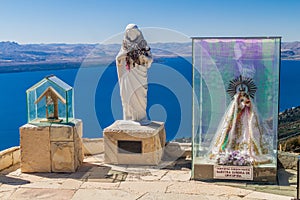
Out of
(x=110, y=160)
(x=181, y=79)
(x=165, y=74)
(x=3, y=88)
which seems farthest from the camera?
(x=3, y=88)

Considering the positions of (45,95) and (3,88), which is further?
(3,88)

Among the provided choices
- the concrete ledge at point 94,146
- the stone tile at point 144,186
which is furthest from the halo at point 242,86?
the concrete ledge at point 94,146

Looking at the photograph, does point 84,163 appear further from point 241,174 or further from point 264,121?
point 264,121

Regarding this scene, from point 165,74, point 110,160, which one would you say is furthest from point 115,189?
point 165,74

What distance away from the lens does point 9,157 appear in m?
7.52

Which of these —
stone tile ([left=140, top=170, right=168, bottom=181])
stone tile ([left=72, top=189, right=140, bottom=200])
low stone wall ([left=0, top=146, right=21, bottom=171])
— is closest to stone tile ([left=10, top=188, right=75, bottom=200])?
stone tile ([left=72, top=189, right=140, bottom=200])

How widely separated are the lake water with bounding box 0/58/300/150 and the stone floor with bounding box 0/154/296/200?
1699 millimetres

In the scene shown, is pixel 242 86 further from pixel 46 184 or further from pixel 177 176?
pixel 46 184

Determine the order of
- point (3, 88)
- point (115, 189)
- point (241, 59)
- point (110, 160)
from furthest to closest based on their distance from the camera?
point (3, 88)
point (110, 160)
point (241, 59)
point (115, 189)

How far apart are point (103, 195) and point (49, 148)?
1739 mm

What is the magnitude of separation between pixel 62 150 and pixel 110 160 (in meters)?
1.00

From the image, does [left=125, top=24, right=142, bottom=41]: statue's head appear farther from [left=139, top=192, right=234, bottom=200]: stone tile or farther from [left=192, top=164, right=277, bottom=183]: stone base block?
[left=139, top=192, right=234, bottom=200]: stone tile

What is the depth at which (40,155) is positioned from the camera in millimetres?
7012

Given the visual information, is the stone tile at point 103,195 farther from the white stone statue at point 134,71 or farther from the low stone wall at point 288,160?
the low stone wall at point 288,160
